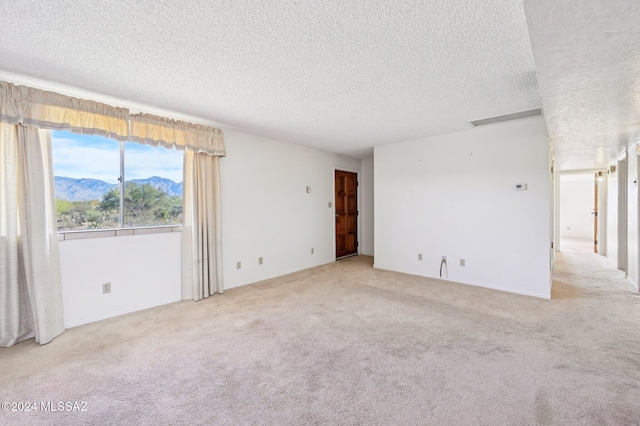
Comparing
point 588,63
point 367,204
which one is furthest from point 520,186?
point 367,204

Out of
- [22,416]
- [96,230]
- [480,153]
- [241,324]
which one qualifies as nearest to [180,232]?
[96,230]

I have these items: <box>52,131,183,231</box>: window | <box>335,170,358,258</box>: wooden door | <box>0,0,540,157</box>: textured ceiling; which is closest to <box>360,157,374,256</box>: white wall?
<box>335,170,358,258</box>: wooden door

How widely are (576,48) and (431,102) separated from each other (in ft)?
5.01

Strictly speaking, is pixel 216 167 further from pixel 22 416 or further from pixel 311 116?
pixel 22 416

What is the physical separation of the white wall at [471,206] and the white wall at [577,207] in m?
7.69

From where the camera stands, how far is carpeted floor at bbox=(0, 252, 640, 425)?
1684 millimetres

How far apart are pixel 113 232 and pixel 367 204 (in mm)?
5035

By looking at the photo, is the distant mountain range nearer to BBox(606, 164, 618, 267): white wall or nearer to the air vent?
the air vent

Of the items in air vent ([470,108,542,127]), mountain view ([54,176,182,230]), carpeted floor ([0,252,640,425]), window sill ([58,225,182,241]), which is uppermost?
air vent ([470,108,542,127])

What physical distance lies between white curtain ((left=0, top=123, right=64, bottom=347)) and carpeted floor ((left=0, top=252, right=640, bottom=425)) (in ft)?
0.70

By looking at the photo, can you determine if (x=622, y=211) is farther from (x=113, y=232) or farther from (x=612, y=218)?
(x=113, y=232)

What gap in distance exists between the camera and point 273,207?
4.83 m

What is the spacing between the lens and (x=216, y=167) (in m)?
3.92

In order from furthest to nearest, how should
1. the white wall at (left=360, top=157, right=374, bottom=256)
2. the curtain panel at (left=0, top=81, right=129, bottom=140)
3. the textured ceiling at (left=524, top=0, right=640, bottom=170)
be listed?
1. the white wall at (left=360, top=157, right=374, bottom=256)
2. the curtain panel at (left=0, top=81, right=129, bottom=140)
3. the textured ceiling at (left=524, top=0, right=640, bottom=170)
